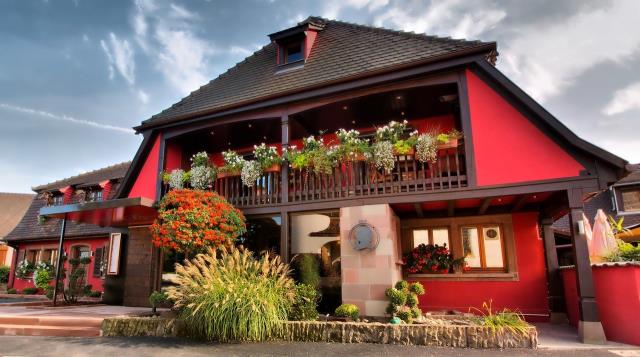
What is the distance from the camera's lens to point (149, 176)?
10.9 meters

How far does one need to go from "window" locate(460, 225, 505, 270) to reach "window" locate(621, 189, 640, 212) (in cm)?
1115

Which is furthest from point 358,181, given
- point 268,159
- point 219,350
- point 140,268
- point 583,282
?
point 140,268

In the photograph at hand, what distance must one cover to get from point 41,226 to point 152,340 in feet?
51.3

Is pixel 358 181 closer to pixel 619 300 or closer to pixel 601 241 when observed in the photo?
pixel 601 241

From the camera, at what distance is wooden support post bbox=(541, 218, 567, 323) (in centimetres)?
815

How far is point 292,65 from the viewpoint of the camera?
10.5 meters

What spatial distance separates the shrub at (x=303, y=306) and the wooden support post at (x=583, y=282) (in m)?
4.56

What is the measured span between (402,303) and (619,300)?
3.45 meters

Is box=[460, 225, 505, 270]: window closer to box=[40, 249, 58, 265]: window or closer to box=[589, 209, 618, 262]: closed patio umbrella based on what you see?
box=[589, 209, 618, 262]: closed patio umbrella

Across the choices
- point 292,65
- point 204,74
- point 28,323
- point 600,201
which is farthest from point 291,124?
point 600,201

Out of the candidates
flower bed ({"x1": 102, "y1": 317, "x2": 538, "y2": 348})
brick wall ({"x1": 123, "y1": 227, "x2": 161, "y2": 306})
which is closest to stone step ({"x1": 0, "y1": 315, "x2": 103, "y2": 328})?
flower bed ({"x1": 102, "y1": 317, "x2": 538, "y2": 348})

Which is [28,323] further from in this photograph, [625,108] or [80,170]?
[625,108]

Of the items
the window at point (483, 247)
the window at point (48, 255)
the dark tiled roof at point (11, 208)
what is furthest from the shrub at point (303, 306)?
the dark tiled roof at point (11, 208)

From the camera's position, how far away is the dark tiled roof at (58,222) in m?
16.3
